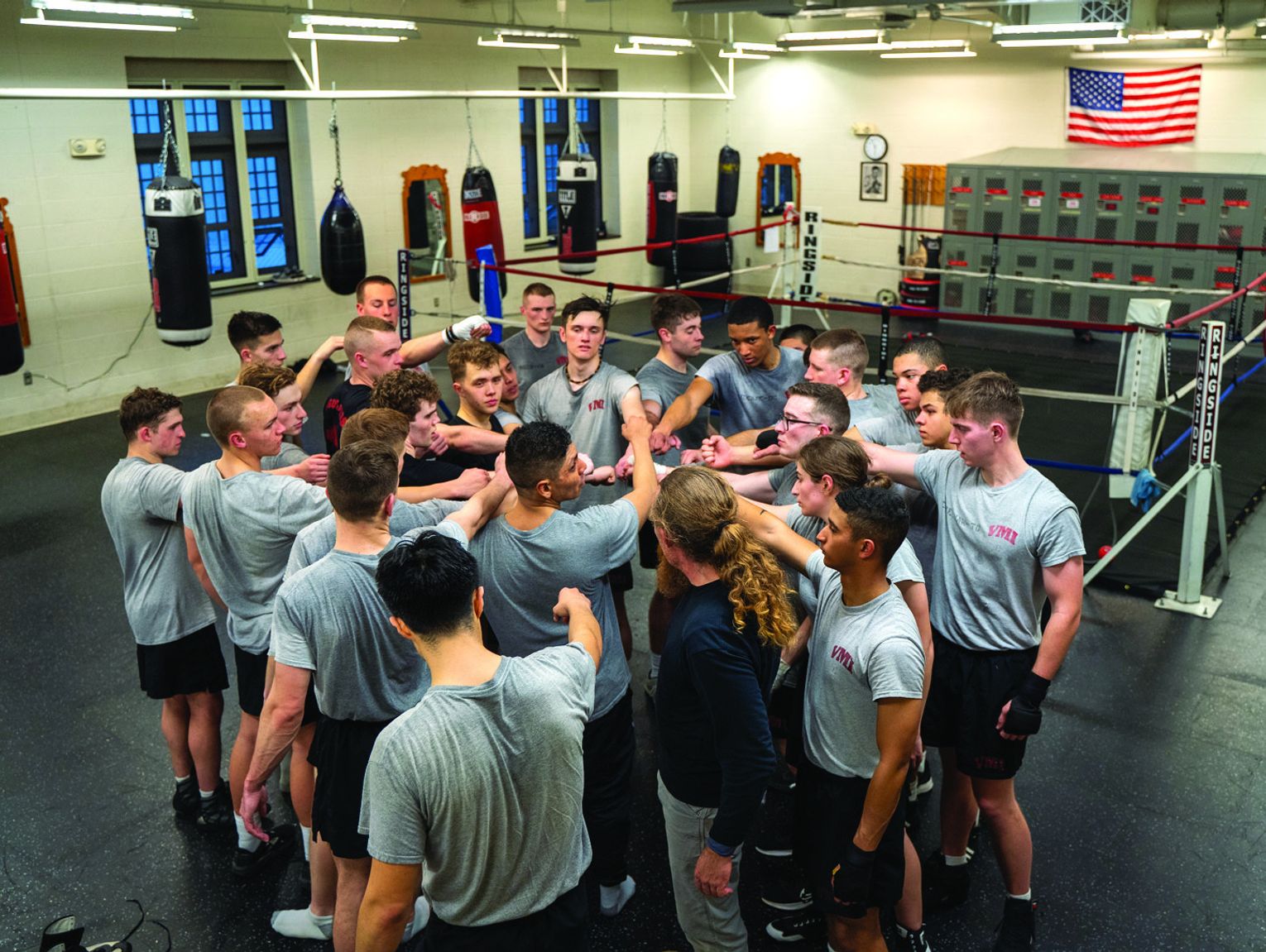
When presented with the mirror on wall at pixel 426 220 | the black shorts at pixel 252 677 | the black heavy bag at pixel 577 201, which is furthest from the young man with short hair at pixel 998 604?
the mirror on wall at pixel 426 220

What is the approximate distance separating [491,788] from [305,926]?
1545mm

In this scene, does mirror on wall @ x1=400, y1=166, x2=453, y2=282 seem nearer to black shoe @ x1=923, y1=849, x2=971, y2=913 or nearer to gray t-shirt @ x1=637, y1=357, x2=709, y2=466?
gray t-shirt @ x1=637, y1=357, x2=709, y2=466

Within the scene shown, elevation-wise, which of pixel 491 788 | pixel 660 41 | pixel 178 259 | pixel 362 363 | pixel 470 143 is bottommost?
pixel 491 788

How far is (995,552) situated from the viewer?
2912 mm

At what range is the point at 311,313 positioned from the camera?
10414 millimetres

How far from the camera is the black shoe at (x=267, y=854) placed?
11.1 ft

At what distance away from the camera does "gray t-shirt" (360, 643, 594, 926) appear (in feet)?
6.19

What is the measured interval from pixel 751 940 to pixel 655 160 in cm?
1080

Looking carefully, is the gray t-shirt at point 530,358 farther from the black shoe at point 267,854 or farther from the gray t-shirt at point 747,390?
the black shoe at point 267,854

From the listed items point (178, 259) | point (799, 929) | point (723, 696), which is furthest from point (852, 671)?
point (178, 259)

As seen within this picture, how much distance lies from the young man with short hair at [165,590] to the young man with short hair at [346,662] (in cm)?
87

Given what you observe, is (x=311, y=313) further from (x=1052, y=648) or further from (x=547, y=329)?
(x=1052, y=648)

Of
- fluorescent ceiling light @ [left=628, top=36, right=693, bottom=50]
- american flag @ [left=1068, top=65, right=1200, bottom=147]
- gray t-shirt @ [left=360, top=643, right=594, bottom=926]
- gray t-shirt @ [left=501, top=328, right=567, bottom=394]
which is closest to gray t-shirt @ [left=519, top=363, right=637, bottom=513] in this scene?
gray t-shirt @ [left=501, top=328, right=567, bottom=394]

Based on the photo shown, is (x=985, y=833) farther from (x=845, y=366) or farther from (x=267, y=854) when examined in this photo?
(x=267, y=854)
